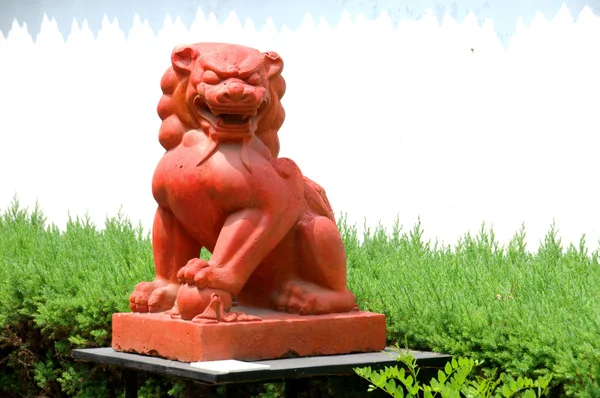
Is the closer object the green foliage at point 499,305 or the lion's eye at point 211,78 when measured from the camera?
the green foliage at point 499,305

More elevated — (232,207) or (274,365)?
(232,207)

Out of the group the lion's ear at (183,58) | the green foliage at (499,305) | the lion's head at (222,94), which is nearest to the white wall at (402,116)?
the green foliage at (499,305)

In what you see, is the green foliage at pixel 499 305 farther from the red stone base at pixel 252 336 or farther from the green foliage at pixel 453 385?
the red stone base at pixel 252 336

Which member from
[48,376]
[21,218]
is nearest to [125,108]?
[21,218]

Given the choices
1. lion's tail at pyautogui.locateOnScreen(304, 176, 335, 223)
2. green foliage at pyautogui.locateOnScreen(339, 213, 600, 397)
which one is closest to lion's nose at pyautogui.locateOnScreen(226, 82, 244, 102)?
lion's tail at pyautogui.locateOnScreen(304, 176, 335, 223)

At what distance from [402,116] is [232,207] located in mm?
3035

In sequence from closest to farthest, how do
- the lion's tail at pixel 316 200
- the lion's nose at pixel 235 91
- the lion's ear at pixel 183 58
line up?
1. the lion's nose at pixel 235 91
2. the lion's ear at pixel 183 58
3. the lion's tail at pixel 316 200

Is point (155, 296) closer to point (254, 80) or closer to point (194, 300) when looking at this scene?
point (194, 300)

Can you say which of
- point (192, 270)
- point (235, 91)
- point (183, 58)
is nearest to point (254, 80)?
point (235, 91)

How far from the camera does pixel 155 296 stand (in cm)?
366

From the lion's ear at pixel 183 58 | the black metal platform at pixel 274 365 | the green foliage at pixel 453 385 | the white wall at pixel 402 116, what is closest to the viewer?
the green foliage at pixel 453 385

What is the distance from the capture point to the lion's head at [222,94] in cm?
347

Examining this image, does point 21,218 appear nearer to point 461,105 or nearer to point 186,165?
point 461,105

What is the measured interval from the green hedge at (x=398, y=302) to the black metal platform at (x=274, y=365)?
188 millimetres
